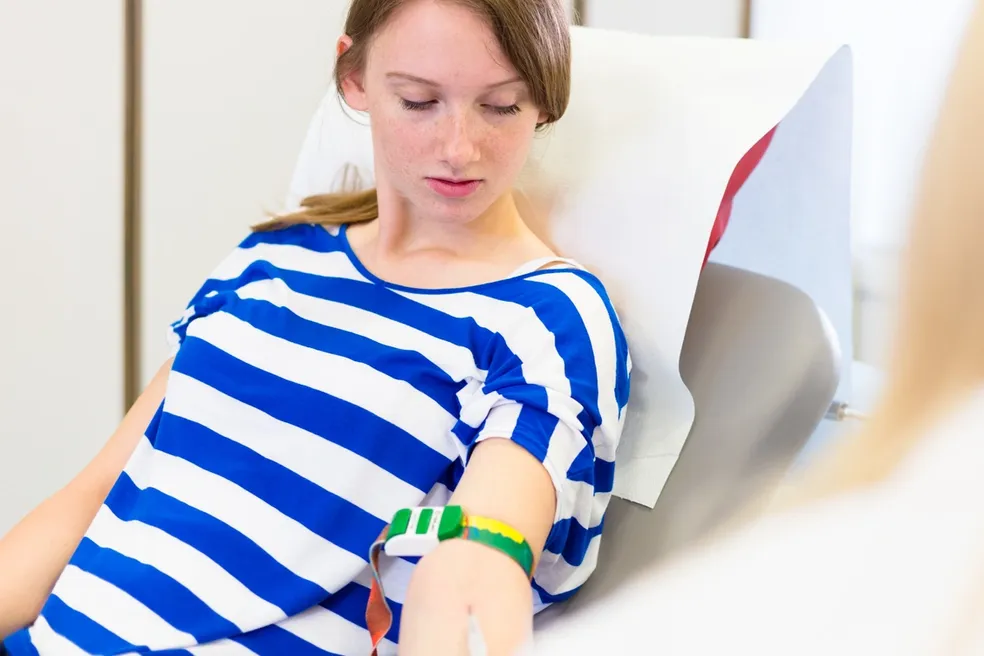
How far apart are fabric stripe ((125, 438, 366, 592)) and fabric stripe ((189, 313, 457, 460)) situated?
4.2 inches

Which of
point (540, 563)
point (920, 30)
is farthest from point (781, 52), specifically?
point (540, 563)

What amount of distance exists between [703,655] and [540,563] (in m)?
0.52

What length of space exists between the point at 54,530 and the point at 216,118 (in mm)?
808

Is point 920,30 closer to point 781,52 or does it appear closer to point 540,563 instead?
point 781,52

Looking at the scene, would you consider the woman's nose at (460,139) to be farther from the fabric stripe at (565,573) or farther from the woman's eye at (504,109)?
the fabric stripe at (565,573)

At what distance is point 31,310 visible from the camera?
5.10ft

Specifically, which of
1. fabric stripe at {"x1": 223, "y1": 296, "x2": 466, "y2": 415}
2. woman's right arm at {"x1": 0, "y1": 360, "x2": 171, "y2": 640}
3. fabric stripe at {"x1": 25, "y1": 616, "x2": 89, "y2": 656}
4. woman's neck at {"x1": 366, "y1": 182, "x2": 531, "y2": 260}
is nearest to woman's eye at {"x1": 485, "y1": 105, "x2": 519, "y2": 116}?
woman's neck at {"x1": 366, "y1": 182, "x2": 531, "y2": 260}

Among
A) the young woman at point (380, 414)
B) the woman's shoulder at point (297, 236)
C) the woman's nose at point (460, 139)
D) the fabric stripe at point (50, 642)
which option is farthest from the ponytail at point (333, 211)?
the fabric stripe at point (50, 642)

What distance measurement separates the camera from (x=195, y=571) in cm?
81

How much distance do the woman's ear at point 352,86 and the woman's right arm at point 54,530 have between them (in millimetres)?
334

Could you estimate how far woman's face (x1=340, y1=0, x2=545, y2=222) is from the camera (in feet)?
2.52

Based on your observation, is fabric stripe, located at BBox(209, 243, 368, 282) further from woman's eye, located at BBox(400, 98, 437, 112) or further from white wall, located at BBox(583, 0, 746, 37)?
white wall, located at BBox(583, 0, 746, 37)

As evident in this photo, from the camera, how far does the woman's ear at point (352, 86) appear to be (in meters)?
0.89

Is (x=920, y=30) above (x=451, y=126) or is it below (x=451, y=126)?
above
